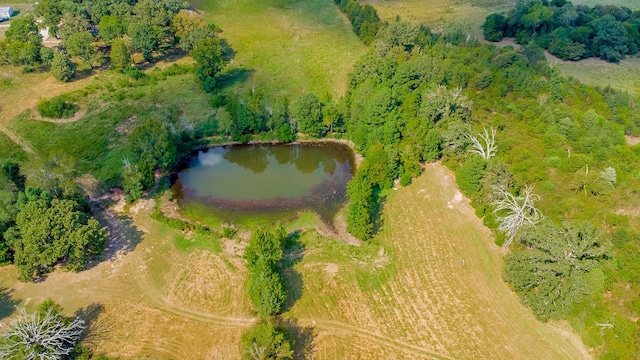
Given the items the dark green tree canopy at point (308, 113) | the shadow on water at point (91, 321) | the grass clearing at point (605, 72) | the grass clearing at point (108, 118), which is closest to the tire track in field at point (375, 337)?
the shadow on water at point (91, 321)

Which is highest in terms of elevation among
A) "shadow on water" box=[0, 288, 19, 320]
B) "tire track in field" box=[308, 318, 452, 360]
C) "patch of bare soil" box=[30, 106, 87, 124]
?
"patch of bare soil" box=[30, 106, 87, 124]

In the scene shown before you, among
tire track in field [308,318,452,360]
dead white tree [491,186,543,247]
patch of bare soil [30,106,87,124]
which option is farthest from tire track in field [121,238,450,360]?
patch of bare soil [30,106,87,124]

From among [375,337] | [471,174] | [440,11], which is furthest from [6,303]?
[440,11]

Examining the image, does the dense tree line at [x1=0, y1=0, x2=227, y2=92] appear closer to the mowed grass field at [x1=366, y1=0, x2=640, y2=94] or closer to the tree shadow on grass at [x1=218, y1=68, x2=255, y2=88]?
the tree shadow on grass at [x1=218, y1=68, x2=255, y2=88]

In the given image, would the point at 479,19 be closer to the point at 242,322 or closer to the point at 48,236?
the point at 242,322

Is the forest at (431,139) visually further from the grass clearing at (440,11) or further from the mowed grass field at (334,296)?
the grass clearing at (440,11)
